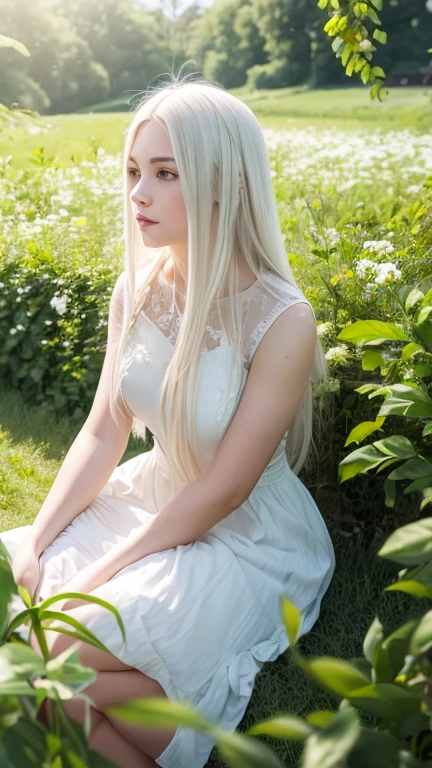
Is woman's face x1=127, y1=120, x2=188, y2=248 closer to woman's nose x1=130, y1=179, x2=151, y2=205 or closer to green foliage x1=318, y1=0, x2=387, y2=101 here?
woman's nose x1=130, y1=179, x2=151, y2=205

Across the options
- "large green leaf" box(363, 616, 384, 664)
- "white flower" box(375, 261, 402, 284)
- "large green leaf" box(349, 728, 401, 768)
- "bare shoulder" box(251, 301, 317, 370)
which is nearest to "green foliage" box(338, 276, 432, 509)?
"bare shoulder" box(251, 301, 317, 370)

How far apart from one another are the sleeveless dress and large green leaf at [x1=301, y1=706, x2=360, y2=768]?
1.12 meters

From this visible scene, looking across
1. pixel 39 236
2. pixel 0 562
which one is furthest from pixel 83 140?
pixel 0 562

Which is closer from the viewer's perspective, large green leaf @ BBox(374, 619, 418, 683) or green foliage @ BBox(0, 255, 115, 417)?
large green leaf @ BBox(374, 619, 418, 683)

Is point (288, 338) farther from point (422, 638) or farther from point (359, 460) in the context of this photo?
point (422, 638)

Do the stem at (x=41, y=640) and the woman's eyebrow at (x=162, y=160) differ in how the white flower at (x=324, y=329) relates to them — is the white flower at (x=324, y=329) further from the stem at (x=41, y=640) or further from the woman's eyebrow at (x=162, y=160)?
the stem at (x=41, y=640)

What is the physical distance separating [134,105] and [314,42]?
64.6 feet

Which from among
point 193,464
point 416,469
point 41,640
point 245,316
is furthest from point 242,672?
point 41,640

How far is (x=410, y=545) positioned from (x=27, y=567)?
1305 millimetres

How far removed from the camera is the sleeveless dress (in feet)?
5.37

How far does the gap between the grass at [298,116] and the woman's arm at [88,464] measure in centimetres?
1250

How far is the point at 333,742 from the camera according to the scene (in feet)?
1.66

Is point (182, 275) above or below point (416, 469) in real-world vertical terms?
above

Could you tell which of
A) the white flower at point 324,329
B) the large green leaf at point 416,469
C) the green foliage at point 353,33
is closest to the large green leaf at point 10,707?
the large green leaf at point 416,469
